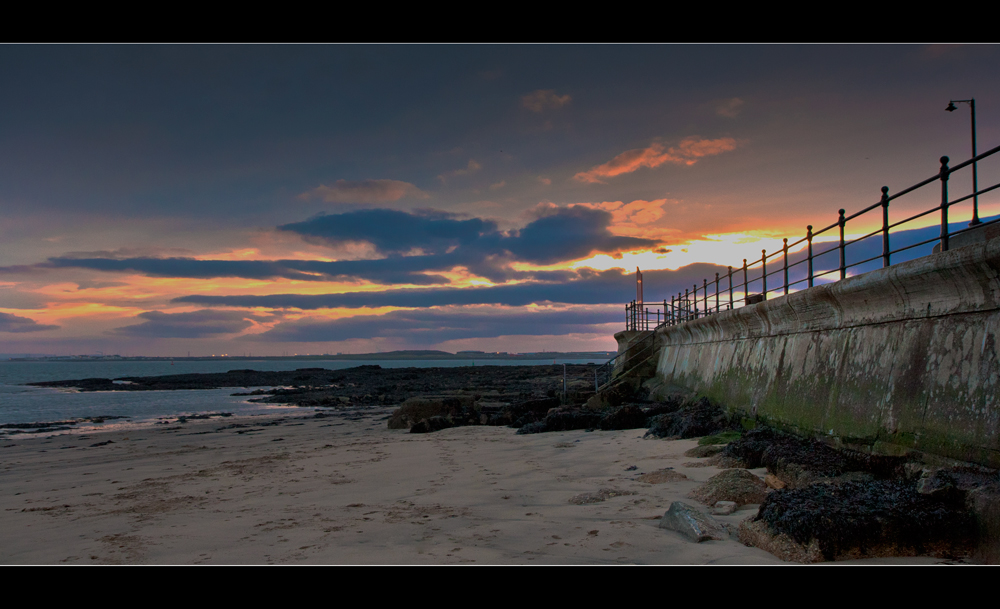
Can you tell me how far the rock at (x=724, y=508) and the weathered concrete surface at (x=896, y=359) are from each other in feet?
5.08

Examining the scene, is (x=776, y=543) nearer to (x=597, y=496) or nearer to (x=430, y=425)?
(x=597, y=496)

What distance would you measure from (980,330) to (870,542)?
77.3 inches

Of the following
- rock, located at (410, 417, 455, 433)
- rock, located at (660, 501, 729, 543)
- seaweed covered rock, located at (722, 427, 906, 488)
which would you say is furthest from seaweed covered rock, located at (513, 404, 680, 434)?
rock, located at (660, 501, 729, 543)

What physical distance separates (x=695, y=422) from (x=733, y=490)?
4714mm

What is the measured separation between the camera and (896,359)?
5500 mm

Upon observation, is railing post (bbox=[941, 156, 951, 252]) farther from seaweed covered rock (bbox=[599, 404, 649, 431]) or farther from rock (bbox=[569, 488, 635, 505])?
seaweed covered rock (bbox=[599, 404, 649, 431])

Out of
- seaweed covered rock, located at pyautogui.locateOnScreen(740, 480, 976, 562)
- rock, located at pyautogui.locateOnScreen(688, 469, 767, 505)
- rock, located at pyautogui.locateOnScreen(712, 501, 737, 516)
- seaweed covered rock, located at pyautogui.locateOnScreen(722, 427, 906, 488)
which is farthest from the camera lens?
rock, located at pyautogui.locateOnScreen(688, 469, 767, 505)

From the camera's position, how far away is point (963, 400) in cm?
451

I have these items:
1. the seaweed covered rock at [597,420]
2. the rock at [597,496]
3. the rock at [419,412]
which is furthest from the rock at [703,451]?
the rock at [419,412]

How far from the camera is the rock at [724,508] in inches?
196

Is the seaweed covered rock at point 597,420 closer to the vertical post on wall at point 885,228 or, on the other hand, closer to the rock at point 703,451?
the rock at point 703,451

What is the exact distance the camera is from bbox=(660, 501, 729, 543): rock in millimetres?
4301

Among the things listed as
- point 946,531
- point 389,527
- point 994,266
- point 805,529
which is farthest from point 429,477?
point 994,266

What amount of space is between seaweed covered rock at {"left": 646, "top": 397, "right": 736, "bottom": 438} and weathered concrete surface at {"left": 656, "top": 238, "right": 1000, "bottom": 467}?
0.61 meters
